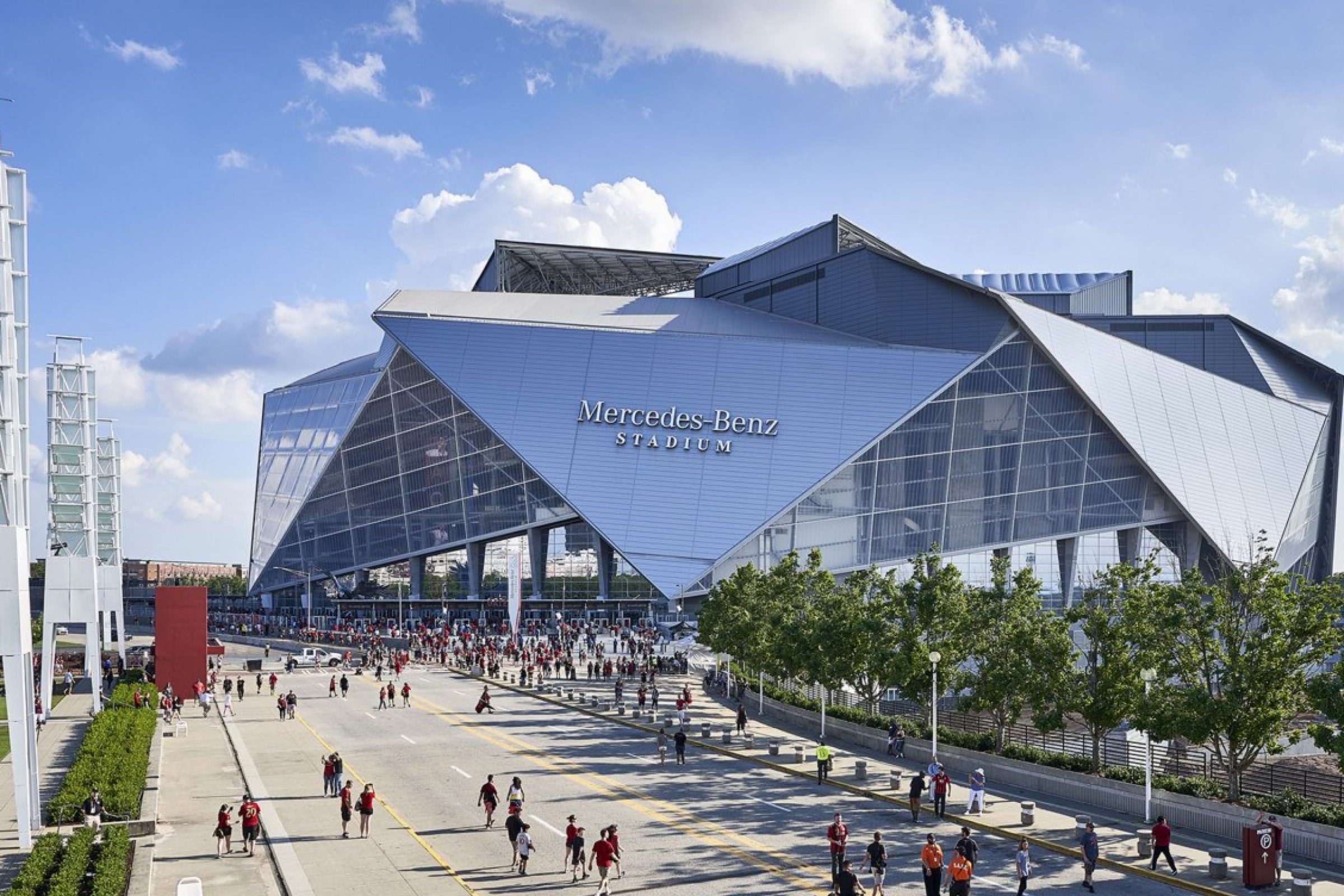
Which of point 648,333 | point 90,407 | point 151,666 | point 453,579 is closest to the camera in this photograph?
point 90,407

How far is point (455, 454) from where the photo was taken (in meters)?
102

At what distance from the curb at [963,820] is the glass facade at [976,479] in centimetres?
3632

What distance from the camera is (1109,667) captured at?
3597cm

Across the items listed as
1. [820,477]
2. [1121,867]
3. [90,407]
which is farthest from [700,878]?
[820,477]

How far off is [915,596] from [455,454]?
206 feet

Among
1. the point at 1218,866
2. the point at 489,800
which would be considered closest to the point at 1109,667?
the point at 1218,866

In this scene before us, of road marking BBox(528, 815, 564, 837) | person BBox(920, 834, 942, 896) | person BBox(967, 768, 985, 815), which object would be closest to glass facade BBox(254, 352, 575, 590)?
road marking BBox(528, 815, 564, 837)

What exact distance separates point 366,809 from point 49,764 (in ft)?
60.3

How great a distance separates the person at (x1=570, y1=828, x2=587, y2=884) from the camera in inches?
998

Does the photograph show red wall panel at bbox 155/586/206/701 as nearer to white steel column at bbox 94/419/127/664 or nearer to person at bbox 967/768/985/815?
white steel column at bbox 94/419/127/664

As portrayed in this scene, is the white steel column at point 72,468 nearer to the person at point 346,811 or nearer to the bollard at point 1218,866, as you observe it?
the person at point 346,811

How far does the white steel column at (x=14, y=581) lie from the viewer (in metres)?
28.5

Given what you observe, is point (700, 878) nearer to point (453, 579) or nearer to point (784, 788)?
point (784, 788)

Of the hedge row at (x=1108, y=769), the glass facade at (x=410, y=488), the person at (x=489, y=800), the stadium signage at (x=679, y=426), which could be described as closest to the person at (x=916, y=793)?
the hedge row at (x=1108, y=769)
